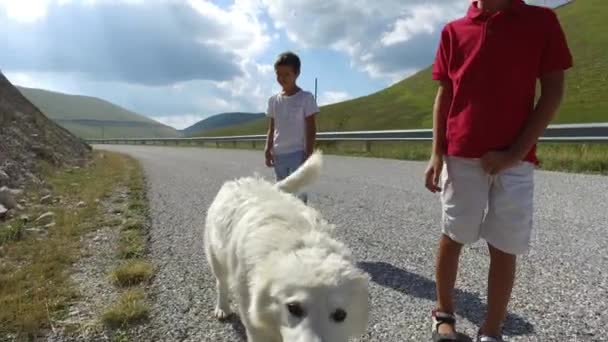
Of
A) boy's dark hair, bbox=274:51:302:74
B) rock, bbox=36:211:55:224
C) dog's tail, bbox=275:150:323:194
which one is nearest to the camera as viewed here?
dog's tail, bbox=275:150:323:194

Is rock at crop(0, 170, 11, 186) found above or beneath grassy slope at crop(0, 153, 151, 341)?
above

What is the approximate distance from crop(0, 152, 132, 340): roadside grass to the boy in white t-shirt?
7.78 feet

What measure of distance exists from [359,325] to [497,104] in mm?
1484

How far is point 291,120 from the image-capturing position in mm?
5039

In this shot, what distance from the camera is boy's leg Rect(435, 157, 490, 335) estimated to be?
2865 millimetres

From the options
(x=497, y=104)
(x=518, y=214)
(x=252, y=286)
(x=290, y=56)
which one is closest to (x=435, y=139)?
(x=497, y=104)

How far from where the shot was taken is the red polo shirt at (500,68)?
2.64m

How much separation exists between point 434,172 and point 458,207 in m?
0.36

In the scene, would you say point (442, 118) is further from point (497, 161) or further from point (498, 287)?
point (498, 287)

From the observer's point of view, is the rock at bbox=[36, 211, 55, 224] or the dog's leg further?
the rock at bbox=[36, 211, 55, 224]

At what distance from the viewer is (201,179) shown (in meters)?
11.8

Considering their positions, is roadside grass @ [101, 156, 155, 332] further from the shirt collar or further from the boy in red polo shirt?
the shirt collar

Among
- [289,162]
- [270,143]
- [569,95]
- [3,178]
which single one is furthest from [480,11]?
[569,95]

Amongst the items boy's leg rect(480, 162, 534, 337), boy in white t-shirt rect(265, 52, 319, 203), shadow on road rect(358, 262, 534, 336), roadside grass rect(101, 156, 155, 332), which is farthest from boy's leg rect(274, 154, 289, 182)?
boy's leg rect(480, 162, 534, 337)
